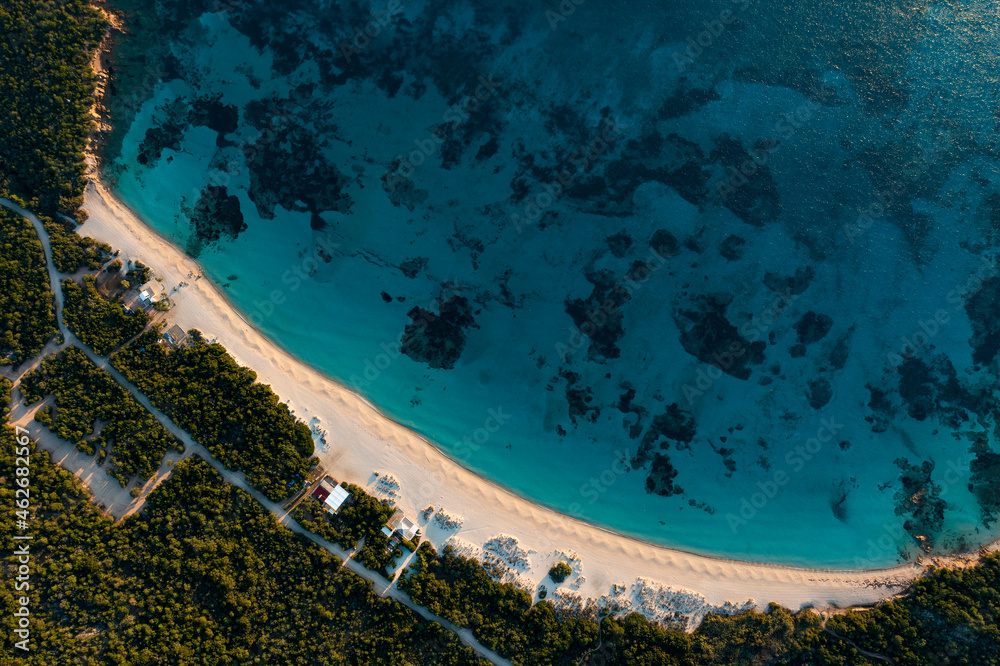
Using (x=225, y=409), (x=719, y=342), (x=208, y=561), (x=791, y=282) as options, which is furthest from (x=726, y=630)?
(x=225, y=409)

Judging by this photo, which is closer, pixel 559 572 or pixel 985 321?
pixel 559 572

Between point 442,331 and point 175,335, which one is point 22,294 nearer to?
point 175,335

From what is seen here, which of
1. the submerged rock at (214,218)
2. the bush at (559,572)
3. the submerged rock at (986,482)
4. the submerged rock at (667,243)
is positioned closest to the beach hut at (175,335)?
the submerged rock at (214,218)

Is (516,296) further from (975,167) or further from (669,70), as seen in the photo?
(975,167)

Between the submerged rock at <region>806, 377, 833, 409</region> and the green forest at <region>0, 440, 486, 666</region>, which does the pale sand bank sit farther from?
the submerged rock at <region>806, 377, 833, 409</region>

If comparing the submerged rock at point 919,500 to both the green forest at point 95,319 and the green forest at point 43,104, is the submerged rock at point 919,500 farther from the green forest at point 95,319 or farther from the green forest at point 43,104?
the green forest at point 43,104

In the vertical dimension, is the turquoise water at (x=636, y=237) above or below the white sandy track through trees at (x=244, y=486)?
above
